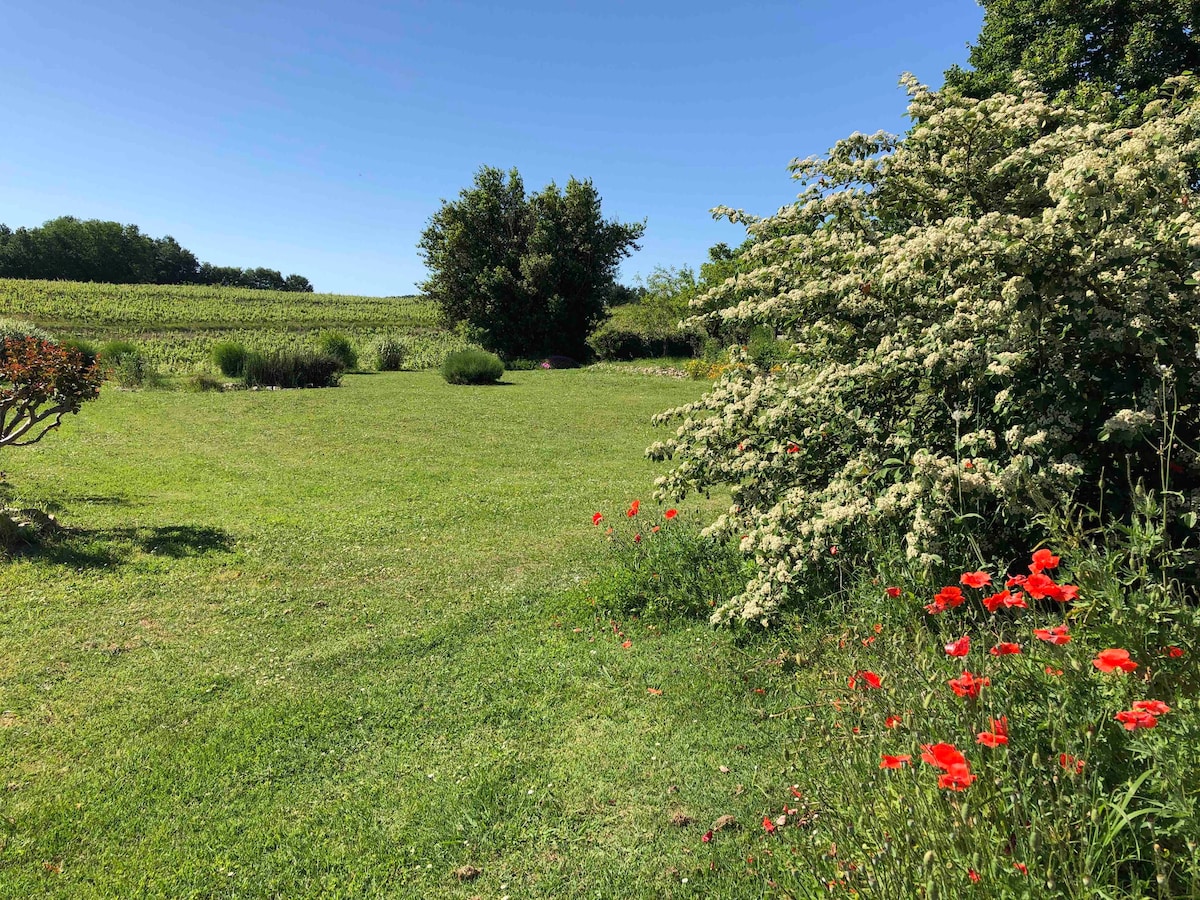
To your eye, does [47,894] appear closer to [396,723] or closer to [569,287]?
[396,723]

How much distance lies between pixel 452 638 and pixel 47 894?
2.56 metres

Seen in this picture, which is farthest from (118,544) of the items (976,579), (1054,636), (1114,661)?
Result: (1114,661)

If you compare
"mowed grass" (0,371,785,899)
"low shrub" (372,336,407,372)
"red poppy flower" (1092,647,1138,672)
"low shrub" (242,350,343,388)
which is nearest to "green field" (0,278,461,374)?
"low shrub" (372,336,407,372)

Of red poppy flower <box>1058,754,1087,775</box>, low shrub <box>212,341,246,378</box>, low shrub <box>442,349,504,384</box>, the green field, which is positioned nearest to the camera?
red poppy flower <box>1058,754,1087,775</box>

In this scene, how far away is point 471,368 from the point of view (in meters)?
23.9

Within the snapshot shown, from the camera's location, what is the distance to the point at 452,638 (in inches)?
194

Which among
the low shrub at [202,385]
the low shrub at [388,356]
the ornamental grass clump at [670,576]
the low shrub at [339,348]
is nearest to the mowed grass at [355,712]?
the ornamental grass clump at [670,576]

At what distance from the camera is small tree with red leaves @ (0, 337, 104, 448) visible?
6.52m

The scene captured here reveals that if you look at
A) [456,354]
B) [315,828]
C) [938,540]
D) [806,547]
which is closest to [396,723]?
[315,828]

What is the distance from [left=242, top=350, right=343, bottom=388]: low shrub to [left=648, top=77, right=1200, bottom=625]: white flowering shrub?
2011 cm

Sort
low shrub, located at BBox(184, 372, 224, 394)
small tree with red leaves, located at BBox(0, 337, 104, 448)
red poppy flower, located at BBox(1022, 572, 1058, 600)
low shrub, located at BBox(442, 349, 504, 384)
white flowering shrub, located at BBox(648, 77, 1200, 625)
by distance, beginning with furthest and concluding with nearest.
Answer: low shrub, located at BBox(442, 349, 504, 384) < low shrub, located at BBox(184, 372, 224, 394) < small tree with red leaves, located at BBox(0, 337, 104, 448) < white flowering shrub, located at BBox(648, 77, 1200, 625) < red poppy flower, located at BBox(1022, 572, 1058, 600)

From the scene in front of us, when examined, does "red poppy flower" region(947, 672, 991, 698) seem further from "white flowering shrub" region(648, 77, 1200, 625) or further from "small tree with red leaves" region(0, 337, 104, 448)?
"small tree with red leaves" region(0, 337, 104, 448)

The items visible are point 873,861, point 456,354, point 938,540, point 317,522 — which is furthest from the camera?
point 456,354

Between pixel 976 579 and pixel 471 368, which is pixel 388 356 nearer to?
pixel 471 368
